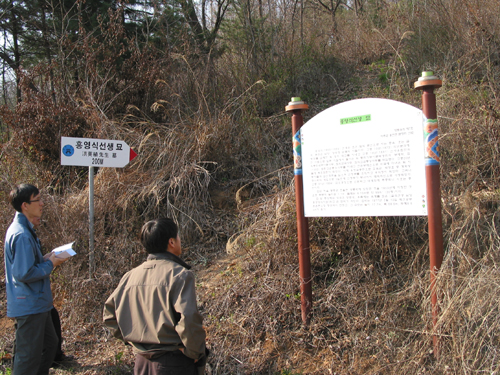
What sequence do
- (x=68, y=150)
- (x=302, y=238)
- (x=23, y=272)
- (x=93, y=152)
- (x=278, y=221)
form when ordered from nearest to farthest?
(x=23, y=272) → (x=302, y=238) → (x=278, y=221) → (x=68, y=150) → (x=93, y=152)

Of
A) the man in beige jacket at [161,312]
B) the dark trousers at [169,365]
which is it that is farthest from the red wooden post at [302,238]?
the dark trousers at [169,365]

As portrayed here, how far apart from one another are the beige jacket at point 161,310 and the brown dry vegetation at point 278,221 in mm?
1608

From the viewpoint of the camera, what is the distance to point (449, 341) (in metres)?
3.00

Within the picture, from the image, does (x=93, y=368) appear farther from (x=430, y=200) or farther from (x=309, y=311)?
(x=430, y=200)

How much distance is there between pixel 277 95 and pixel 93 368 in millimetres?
6124

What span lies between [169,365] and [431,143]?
2430mm

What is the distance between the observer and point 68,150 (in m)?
5.06

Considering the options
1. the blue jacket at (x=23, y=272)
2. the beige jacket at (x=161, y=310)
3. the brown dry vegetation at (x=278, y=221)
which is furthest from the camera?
the brown dry vegetation at (x=278, y=221)

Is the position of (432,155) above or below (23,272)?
above

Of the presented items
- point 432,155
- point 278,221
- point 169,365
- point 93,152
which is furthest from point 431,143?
point 93,152

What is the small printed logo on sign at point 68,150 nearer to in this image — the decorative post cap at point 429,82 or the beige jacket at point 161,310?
the beige jacket at point 161,310

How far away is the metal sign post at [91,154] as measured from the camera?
5.06 meters

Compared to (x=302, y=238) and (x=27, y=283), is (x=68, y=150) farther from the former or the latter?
(x=302, y=238)

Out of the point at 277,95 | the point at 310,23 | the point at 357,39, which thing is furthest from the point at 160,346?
the point at 310,23
